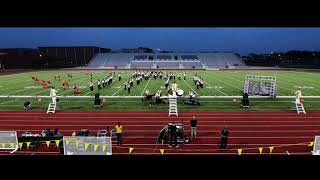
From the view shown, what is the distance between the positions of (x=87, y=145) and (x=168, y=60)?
6176cm

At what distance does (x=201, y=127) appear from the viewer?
13.2 m

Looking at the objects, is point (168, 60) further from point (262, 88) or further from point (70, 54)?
point (262, 88)

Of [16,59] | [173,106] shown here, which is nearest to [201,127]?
[173,106]

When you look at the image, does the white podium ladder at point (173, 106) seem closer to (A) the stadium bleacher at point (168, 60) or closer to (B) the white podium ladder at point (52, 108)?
(B) the white podium ladder at point (52, 108)

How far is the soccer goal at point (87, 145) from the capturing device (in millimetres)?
8966

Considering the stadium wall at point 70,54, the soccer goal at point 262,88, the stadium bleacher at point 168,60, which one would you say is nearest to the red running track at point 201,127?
the soccer goal at point 262,88

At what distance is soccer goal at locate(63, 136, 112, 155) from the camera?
8.97 meters

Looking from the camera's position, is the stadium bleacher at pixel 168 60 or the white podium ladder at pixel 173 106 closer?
the white podium ladder at pixel 173 106

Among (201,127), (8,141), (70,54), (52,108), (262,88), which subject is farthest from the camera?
(70,54)

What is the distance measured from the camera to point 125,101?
1931cm

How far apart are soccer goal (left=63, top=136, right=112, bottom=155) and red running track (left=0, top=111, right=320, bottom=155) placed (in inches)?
41.1

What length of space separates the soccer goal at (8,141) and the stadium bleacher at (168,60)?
53.3m

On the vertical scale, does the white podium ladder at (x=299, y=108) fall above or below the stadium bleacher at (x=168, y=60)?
below

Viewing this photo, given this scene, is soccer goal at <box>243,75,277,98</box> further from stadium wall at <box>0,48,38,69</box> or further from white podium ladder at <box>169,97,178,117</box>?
stadium wall at <box>0,48,38,69</box>
